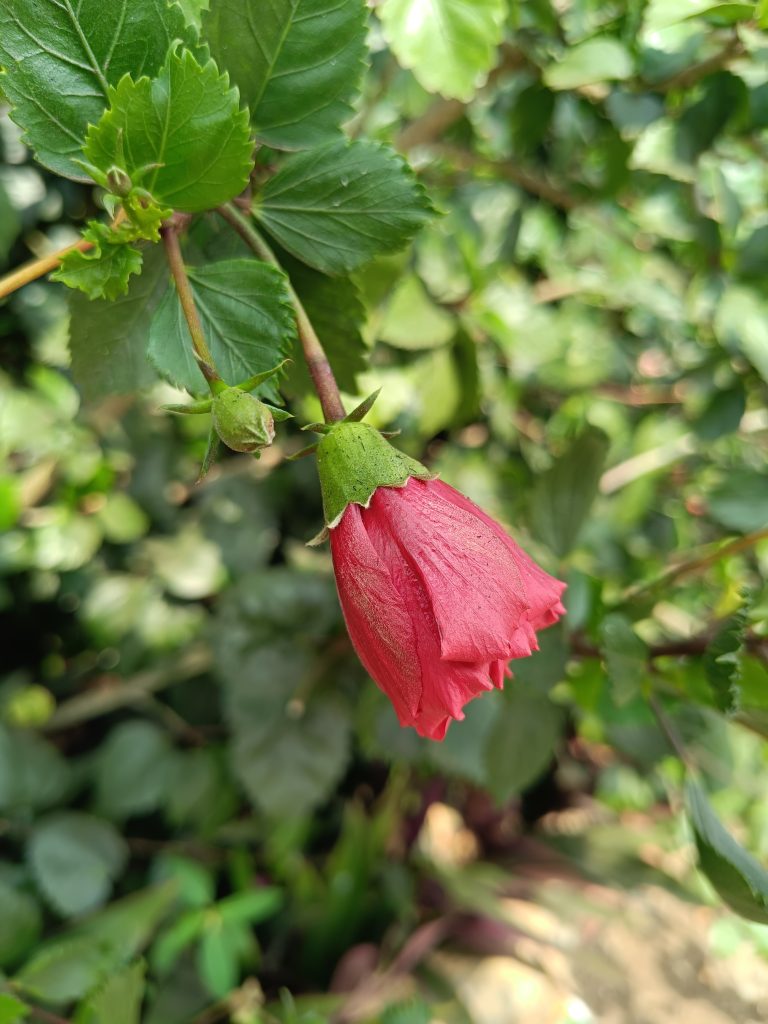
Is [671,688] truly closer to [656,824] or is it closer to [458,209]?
[458,209]

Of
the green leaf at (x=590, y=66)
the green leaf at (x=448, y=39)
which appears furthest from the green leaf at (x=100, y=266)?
the green leaf at (x=590, y=66)

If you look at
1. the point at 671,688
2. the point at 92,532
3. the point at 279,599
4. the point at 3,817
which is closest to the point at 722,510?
the point at 671,688

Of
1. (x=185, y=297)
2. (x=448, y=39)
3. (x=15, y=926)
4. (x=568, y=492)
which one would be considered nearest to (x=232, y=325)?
(x=185, y=297)

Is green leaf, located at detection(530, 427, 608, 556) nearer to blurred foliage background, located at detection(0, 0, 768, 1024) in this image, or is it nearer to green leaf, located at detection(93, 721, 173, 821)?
blurred foliage background, located at detection(0, 0, 768, 1024)

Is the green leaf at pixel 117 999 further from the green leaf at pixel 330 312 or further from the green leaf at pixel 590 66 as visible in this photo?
the green leaf at pixel 590 66

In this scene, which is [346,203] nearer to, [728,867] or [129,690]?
[728,867]
